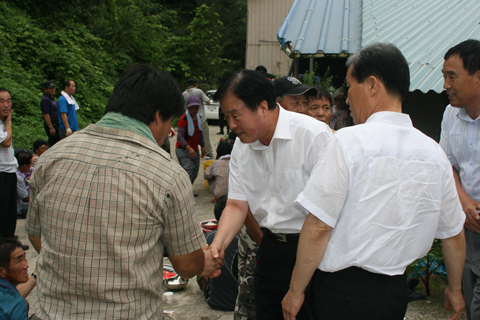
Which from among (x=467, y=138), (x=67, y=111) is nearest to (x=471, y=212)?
(x=467, y=138)

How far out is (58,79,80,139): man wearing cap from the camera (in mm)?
7660

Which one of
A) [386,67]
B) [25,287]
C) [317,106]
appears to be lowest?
[25,287]

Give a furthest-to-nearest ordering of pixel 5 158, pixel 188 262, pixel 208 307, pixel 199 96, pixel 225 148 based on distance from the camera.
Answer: pixel 199 96
pixel 225 148
pixel 5 158
pixel 208 307
pixel 188 262

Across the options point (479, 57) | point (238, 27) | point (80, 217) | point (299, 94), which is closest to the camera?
point (80, 217)

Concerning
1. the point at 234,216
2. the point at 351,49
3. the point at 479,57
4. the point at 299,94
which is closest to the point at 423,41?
the point at 351,49

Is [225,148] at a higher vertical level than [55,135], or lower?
lower

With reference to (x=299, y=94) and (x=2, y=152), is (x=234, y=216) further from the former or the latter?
(x=2, y=152)

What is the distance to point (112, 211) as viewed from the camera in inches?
61.9

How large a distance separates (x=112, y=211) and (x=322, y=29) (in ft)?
23.0

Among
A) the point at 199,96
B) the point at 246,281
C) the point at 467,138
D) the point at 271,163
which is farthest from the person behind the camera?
the point at 199,96

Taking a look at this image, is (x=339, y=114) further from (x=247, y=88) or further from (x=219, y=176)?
(x=247, y=88)

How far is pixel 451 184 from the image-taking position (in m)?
1.78

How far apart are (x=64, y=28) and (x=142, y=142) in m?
16.1

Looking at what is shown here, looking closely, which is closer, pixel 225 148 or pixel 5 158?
pixel 5 158
